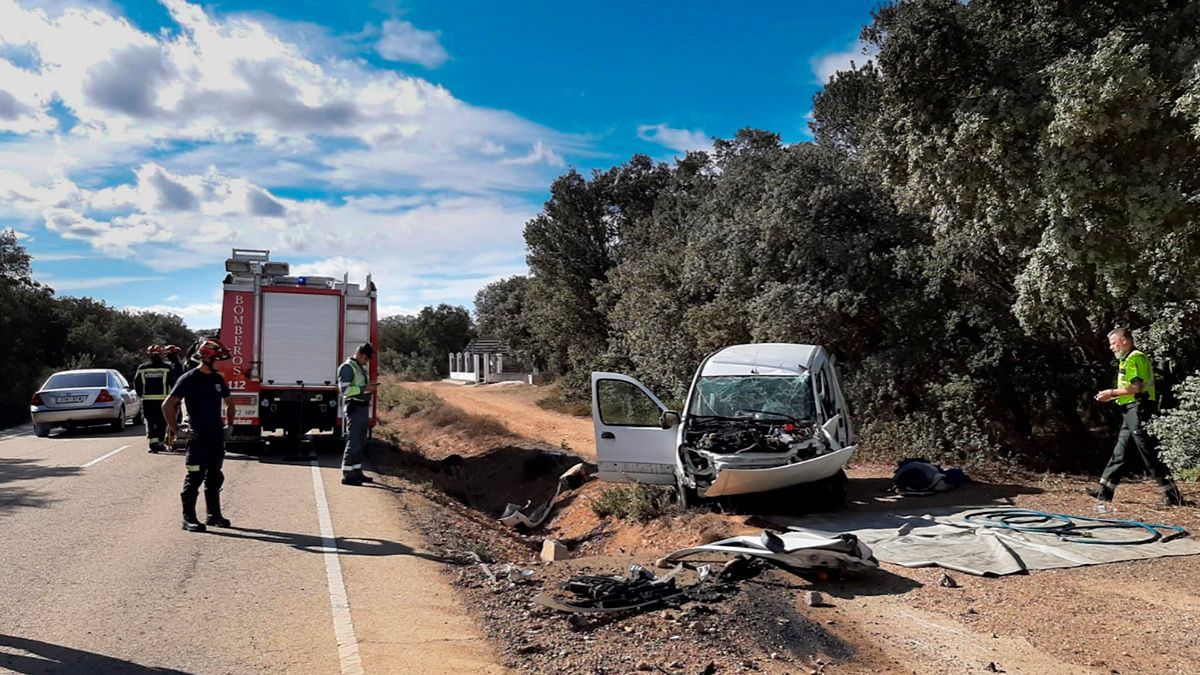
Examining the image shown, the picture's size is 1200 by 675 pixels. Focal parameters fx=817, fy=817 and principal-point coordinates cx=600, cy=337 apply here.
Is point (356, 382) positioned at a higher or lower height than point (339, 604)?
higher

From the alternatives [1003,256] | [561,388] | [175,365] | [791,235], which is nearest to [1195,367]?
[1003,256]

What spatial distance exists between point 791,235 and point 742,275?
149 centimetres

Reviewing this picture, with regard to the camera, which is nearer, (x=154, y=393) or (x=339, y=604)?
(x=339, y=604)

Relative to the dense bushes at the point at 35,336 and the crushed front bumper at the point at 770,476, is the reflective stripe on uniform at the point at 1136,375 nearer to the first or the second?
the crushed front bumper at the point at 770,476

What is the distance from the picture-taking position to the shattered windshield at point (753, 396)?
369 inches

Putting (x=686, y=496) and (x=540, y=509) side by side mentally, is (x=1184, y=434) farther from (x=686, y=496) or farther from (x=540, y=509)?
(x=540, y=509)

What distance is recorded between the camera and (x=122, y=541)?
7.36 meters

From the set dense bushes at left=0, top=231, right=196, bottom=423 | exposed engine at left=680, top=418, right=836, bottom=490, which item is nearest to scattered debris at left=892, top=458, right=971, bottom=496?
exposed engine at left=680, top=418, right=836, bottom=490

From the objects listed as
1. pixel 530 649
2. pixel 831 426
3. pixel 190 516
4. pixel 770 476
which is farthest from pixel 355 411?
pixel 530 649

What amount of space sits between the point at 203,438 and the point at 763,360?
20.3ft

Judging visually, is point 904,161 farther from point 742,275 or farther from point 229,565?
point 229,565

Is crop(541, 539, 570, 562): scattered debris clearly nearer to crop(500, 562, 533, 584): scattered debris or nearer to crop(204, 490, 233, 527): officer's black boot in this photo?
crop(500, 562, 533, 584): scattered debris

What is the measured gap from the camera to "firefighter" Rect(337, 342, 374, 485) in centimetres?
1097

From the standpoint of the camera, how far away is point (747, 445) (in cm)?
854
